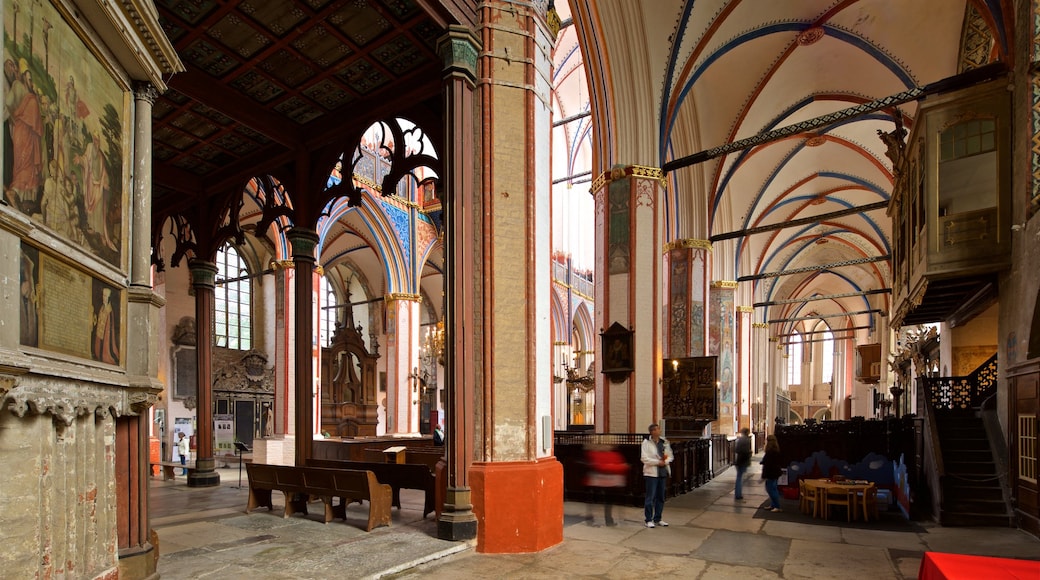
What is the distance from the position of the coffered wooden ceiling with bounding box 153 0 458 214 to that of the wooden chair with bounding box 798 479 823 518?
817cm

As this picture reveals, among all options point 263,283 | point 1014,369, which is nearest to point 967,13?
point 1014,369

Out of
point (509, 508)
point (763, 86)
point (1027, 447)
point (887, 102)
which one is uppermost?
point (763, 86)

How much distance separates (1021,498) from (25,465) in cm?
1125

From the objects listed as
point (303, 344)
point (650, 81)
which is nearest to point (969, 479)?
point (650, 81)

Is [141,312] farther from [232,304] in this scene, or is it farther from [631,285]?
[232,304]

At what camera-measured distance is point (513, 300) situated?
7336 millimetres

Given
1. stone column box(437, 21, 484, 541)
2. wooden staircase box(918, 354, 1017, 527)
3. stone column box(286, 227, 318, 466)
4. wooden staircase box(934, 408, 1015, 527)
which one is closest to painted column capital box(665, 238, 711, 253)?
wooden staircase box(918, 354, 1017, 527)

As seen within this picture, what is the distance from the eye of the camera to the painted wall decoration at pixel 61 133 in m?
3.39

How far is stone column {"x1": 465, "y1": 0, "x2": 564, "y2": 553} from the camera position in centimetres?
694

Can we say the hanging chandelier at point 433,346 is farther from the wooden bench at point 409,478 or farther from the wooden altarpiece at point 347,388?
the wooden bench at point 409,478

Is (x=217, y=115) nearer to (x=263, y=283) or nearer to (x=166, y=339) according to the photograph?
(x=166, y=339)

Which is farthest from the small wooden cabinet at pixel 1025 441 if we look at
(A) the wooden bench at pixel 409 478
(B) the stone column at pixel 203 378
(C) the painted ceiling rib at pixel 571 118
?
(C) the painted ceiling rib at pixel 571 118

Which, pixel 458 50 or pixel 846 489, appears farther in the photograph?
pixel 846 489

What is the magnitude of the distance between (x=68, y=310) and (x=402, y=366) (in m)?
18.4
